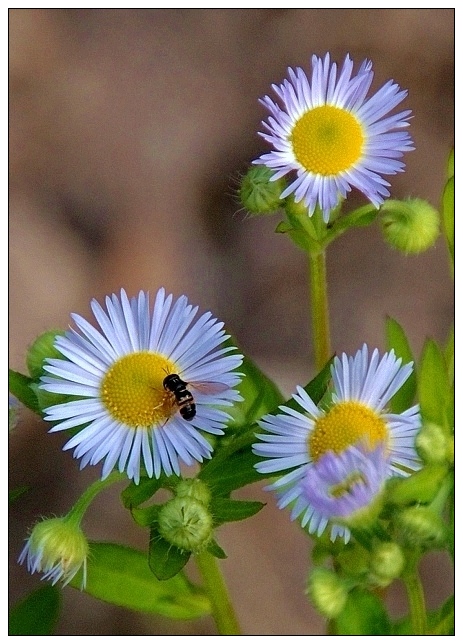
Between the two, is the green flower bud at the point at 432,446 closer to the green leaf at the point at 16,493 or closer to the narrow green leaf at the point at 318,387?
the narrow green leaf at the point at 318,387

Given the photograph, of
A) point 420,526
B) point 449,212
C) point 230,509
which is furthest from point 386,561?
point 449,212

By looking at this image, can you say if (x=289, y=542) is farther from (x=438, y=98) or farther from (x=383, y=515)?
(x=438, y=98)

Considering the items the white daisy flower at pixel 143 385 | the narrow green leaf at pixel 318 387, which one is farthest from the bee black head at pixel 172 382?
the narrow green leaf at pixel 318 387

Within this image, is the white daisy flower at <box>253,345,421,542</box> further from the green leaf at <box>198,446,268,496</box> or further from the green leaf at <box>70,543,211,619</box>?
the green leaf at <box>70,543,211,619</box>

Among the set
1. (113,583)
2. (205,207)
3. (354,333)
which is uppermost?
(205,207)

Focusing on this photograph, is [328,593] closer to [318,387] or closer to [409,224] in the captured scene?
[318,387]

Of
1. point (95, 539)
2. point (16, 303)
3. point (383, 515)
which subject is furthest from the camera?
point (16, 303)
